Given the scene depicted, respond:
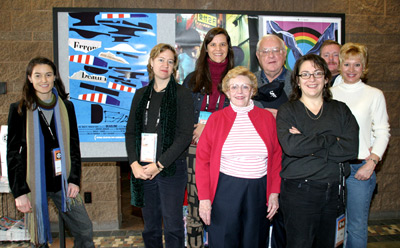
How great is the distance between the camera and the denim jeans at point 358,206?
218cm

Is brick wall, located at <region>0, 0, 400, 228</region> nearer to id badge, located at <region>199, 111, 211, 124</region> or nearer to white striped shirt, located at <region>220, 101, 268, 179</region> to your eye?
id badge, located at <region>199, 111, 211, 124</region>

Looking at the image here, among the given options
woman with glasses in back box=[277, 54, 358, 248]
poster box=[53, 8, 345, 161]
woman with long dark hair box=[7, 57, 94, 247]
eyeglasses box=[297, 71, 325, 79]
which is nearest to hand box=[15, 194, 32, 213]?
woman with long dark hair box=[7, 57, 94, 247]

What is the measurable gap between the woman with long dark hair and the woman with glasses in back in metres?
1.43

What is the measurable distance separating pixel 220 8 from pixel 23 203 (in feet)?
8.54

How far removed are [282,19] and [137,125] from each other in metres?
1.55

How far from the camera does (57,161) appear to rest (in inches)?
85.5

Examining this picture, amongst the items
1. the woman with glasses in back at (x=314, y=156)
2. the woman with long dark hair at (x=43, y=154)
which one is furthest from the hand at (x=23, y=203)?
the woman with glasses in back at (x=314, y=156)

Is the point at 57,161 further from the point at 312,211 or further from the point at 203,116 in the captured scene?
the point at 312,211

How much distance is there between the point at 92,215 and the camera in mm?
3518

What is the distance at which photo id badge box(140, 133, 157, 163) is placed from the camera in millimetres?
2160

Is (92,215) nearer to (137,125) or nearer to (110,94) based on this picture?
(110,94)

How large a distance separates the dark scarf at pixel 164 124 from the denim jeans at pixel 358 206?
1237mm

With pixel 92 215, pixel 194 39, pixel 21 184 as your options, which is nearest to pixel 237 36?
pixel 194 39

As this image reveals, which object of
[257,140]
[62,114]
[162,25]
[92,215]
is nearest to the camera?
[257,140]
